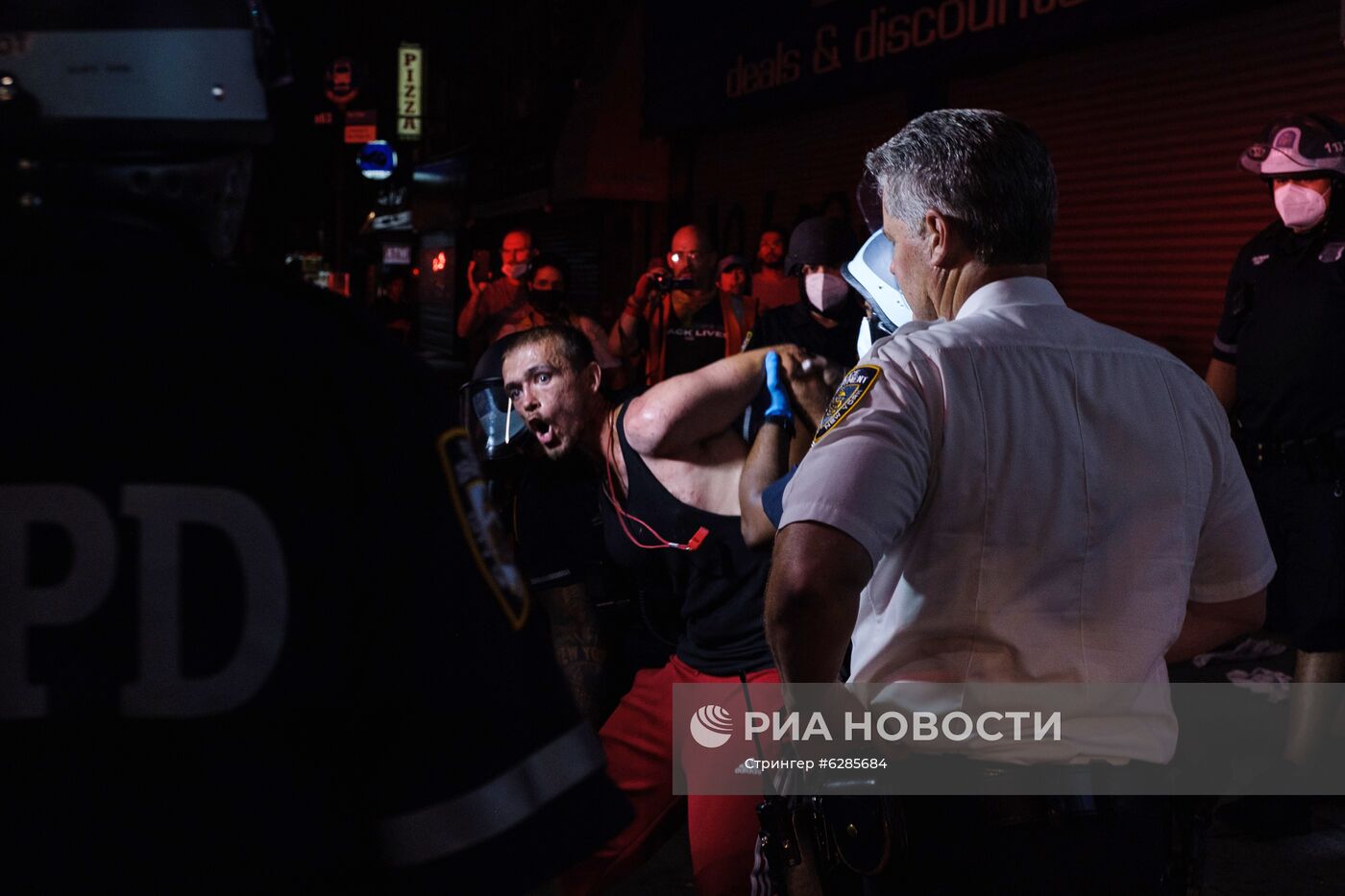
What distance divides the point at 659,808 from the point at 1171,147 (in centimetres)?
619

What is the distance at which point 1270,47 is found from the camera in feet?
24.8

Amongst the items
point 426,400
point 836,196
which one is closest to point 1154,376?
point 426,400

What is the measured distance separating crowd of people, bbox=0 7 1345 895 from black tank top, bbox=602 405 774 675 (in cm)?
1

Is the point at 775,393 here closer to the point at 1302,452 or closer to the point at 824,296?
the point at 1302,452

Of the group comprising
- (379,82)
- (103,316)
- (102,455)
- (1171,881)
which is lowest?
(1171,881)

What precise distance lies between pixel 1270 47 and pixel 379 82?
32.4 meters

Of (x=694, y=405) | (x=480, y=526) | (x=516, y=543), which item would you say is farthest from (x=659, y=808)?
(x=480, y=526)

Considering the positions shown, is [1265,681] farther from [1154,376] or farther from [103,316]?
[103,316]

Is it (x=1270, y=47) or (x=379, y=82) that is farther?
(x=379, y=82)

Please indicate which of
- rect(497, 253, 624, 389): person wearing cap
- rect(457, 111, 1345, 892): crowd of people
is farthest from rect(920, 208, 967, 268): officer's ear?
rect(497, 253, 624, 389): person wearing cap

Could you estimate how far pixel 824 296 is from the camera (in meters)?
6.93

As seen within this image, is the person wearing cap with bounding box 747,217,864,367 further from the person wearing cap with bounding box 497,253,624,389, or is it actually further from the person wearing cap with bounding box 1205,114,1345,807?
the person wearing cap with bounding box 1205,114,1345,807

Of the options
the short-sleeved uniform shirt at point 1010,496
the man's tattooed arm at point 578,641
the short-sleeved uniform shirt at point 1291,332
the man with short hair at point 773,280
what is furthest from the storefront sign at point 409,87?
the short-sleeved uniform shirt at point 1010,496

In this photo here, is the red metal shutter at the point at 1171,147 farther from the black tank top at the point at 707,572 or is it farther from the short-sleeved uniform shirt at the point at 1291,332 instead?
the black tank top at the point at 707,572
